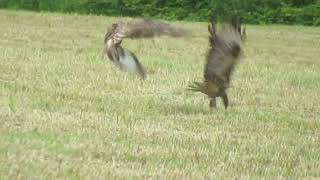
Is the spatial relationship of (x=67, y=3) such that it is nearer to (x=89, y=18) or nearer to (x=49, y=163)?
(x=89, y=18)

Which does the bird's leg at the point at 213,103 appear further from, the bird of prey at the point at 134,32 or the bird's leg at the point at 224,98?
the bird of prey at the point at 134,32

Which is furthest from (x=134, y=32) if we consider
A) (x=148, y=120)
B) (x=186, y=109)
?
(x=186, y=109)

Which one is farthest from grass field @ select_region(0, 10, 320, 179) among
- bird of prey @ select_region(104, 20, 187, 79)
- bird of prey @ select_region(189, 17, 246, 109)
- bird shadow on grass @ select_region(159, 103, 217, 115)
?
bird of prey @ select_region(104, 20, 187, 79)

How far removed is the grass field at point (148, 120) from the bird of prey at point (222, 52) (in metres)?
0.41

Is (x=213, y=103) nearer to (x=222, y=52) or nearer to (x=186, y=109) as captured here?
(x=186, y=109)

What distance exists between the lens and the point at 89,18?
2759cm

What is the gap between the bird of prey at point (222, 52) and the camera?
8727 mm

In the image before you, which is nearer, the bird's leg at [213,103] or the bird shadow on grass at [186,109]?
the bird shadow on grass at [186,109]

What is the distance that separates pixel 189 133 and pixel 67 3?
84.9 ft

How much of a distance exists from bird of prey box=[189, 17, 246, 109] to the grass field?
0.41 metres

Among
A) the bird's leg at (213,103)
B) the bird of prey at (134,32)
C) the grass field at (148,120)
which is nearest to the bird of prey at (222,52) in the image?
the bird's leg at (213,103)

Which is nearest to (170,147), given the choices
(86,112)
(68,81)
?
(86,112)

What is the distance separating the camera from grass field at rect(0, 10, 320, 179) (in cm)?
606

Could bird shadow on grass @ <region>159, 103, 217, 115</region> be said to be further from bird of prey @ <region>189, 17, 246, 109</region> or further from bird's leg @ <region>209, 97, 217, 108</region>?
bird of prey @ <region>189, 17, 246, 109</region>
